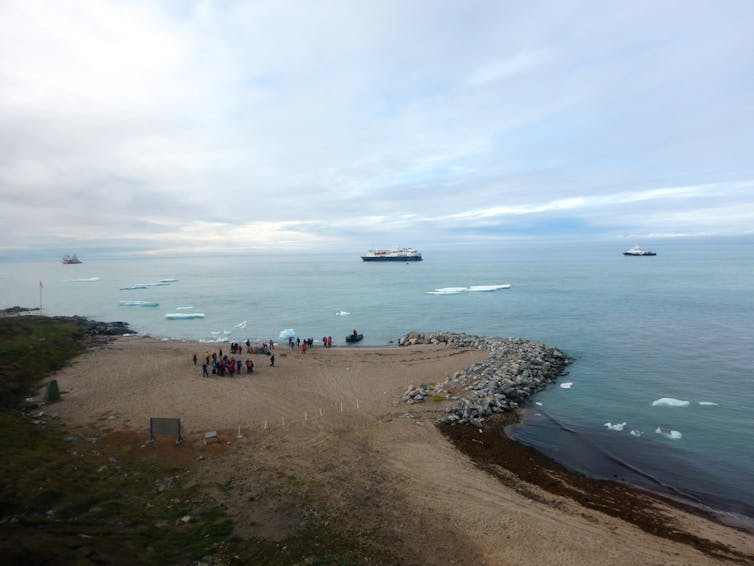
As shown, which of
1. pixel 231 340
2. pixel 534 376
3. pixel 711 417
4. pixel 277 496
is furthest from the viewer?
pixel 231 340

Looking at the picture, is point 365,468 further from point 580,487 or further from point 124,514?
point 580,487

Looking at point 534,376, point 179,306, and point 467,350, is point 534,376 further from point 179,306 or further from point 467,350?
point 179,306

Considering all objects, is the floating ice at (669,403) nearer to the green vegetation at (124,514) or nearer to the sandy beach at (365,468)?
the sandy beach at (365,468)

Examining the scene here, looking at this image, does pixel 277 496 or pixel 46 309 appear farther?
pixel 46 309

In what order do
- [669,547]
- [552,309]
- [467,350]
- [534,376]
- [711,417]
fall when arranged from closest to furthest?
[669,547] < [711,417] < [534,376] < [467,350] < [552,309]

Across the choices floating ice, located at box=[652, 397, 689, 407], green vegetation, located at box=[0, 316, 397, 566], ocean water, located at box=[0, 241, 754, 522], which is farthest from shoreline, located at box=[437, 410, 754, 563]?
floating ice, located at box=[652, 397, 689, 407]

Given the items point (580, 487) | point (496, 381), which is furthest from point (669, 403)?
point (580, 487)

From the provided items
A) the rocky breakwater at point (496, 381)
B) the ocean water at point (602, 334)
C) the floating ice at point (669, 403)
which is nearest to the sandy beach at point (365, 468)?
the rocky breakwater at point (496, 381)

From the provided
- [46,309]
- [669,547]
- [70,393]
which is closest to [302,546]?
[669,547]
